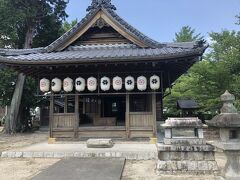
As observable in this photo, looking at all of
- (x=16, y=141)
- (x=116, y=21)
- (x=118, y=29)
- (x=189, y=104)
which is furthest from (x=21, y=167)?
(x=189, y=104)

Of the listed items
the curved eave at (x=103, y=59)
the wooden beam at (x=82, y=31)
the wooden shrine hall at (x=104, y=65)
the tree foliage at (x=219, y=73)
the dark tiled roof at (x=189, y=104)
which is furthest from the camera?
the dark tiled roof at (x=189, y=104)

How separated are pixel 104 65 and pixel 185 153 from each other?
7256 millimetres

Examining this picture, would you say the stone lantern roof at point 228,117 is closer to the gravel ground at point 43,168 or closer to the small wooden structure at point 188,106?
the gravel ground at point 43,168

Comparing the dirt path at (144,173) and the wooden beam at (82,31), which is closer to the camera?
the dirt path at (144,173)

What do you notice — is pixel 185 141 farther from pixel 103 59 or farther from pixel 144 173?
pixel 103 59

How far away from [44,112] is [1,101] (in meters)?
9.44

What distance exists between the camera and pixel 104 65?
14.4m

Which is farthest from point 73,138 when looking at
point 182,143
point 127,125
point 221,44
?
point 221,44

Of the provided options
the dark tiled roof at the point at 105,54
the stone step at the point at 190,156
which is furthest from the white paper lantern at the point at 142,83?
the stone step at the point at 190,156

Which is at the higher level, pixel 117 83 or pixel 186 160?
pixel 117 83

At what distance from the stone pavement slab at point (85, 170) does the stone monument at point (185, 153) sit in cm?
152

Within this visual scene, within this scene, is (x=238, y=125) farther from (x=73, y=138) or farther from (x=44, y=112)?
(x=44, y=112)

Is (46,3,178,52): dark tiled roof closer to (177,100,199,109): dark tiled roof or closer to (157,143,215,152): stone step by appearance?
(157,143,215,152): stone step

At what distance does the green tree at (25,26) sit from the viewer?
25047mm
